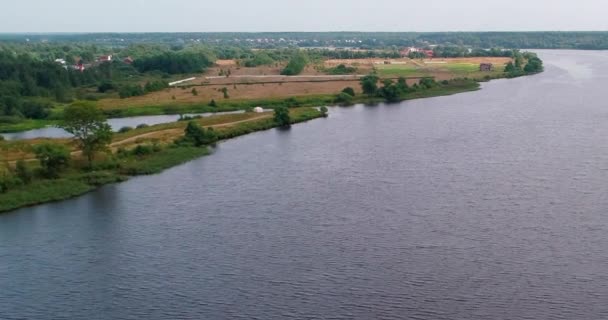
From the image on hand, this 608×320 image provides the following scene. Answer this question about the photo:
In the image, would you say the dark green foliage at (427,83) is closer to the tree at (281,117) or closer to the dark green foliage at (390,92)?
the dark green foliage at (390,92)

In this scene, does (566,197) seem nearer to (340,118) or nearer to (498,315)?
(498,315)

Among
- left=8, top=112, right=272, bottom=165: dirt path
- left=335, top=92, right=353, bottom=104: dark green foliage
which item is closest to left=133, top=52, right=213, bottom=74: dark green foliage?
left=335, top=92, right=353, bottom=104: dark green foliage

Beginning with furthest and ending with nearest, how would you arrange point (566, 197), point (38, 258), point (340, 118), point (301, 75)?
point (301, 75)
point (340, 118)
point (566, 197)
point (38, 258)

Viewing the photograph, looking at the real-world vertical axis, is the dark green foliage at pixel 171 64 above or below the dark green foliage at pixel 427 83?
above

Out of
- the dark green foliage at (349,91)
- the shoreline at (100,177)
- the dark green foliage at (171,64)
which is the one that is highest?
the dark green foliage at (171,64)

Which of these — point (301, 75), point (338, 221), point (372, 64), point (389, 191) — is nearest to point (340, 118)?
point (389, 191)

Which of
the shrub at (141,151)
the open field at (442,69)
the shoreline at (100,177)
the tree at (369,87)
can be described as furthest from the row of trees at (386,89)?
the shrub at (141,151)

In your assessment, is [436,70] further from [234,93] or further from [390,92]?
[234,93]

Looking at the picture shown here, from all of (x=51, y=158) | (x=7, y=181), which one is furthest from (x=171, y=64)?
(x=7, y=181)

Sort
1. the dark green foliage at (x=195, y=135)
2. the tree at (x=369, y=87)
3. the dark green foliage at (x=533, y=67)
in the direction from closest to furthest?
1. the dark green foliage at (x=195, y=135)
2. the tree at (x=369, y=87)
3. the dark green foliage at (x=533, y=67)
